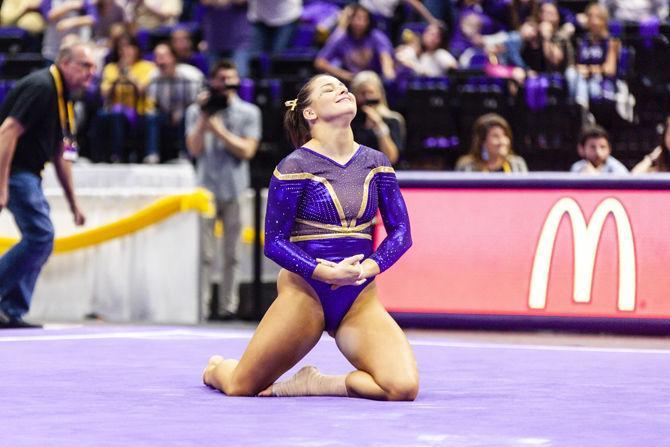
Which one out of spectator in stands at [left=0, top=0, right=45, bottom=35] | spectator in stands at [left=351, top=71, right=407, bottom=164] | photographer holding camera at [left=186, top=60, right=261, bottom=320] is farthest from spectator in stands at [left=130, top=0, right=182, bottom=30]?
spectator in stands at [left=351, top=71, right=407, bottom=164]

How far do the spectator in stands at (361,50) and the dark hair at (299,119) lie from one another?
6735mm

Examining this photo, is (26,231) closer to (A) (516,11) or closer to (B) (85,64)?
(B) (85,64)

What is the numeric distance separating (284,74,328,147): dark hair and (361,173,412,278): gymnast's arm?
1.36 feet

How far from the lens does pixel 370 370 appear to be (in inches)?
232

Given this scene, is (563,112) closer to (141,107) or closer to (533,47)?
(533,47)

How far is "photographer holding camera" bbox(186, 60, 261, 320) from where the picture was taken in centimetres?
1093

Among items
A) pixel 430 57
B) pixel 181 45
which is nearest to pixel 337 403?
pixel 430 57

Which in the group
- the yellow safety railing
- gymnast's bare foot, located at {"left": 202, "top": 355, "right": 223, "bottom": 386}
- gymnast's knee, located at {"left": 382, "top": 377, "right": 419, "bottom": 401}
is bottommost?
the yellow safety railing

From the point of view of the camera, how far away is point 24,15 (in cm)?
1642

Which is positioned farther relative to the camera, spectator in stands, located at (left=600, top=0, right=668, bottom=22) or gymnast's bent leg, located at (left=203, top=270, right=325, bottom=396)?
spectator in stands, located at (left=600, top=0, right=668, bottom=22)

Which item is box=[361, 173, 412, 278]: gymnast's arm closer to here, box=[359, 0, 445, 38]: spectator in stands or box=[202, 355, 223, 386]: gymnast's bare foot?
box=[202, 355, 223, 386]: gymnast's bare foot

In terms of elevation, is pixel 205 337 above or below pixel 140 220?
below

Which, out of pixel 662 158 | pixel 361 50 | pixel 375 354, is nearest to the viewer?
pixel 375 354

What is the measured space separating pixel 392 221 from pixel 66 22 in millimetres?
9634
